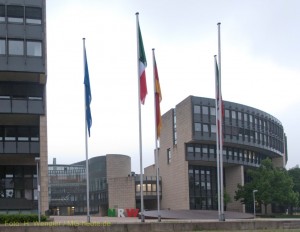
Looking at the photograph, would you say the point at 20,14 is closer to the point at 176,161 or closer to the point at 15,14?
the point at 15,14

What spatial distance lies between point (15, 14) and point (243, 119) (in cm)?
5142

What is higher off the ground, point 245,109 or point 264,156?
point 245,109

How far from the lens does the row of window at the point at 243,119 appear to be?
9062cm

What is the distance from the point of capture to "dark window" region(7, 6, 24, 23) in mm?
53094

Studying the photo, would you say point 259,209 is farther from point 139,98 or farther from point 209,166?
point 139,98

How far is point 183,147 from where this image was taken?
3602 inches

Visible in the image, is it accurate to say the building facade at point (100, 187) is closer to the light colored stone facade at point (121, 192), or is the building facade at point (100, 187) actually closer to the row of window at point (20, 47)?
the light colored stone facade at point (121, 192)

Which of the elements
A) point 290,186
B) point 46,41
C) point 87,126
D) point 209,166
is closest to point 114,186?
point 209,166

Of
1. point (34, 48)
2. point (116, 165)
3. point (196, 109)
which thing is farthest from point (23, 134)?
point (116, 165)

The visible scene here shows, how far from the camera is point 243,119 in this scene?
9444 centimetres

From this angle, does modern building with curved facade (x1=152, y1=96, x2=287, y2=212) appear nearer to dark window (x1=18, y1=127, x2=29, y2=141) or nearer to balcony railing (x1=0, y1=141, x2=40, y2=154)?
dark window (x1=18, y1=127, x2=29, y2=141)

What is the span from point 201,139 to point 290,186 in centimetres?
1565

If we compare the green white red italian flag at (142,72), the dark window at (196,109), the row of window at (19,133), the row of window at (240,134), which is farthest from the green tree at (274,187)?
the green white red italian flag at (142,72)

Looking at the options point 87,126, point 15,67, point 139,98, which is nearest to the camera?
point 139,98
